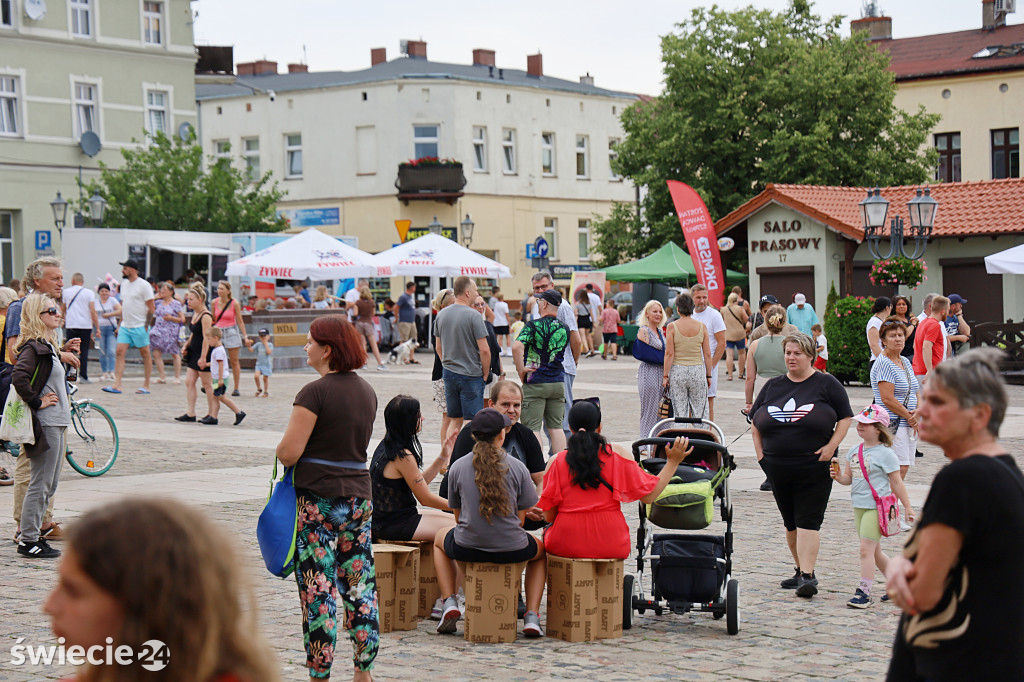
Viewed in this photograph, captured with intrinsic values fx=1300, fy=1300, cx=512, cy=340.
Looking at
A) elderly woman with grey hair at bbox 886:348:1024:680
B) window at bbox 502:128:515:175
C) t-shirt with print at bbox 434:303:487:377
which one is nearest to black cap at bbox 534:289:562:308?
t-shirt with print at bbox 434:303:487:377

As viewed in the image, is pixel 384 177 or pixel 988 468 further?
pixel 384 177

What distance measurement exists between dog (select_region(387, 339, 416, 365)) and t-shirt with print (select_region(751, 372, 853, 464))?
75.7 ft

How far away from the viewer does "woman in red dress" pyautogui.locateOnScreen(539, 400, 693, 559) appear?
6.75 m

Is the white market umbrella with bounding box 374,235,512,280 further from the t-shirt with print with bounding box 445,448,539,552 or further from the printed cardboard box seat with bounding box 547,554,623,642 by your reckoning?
the printed cardboard box seat with bounding box 547,554,623,642

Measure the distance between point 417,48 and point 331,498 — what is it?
184ft

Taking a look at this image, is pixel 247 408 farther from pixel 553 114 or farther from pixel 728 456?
pixel 553 114

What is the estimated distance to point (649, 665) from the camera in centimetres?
620

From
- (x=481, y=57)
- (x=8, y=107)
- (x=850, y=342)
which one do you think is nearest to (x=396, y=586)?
(x=850, y=342)

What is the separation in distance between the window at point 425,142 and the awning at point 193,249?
1859 centimetres

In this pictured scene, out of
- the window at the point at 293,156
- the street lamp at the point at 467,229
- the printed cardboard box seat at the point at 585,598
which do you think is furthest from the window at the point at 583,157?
the printed cardboard box seat at the point at 585,598

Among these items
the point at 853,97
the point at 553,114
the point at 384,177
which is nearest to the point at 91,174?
the point at 384,177

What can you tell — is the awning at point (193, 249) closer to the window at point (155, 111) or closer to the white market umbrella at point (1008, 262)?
the window at point (155, 111)

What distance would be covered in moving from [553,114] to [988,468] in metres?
52.6

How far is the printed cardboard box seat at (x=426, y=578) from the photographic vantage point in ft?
23.7
